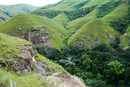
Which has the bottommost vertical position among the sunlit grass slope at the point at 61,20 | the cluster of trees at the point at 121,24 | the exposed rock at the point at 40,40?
the exposed rock at the point at 40,40

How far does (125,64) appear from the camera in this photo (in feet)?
127

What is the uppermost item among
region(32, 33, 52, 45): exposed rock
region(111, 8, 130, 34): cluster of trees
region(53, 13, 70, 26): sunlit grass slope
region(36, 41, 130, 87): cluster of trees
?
region(53, 13, 70, 26): sunlit grass slope

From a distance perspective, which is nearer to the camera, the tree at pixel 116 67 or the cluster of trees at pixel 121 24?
the tree at pixel 116 67

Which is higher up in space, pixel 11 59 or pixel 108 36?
pixel 11 59

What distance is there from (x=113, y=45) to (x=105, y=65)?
25079mm

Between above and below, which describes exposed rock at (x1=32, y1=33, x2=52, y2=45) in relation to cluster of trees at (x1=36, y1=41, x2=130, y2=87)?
above

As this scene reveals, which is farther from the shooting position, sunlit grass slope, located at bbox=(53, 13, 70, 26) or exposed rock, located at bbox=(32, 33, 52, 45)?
sunlit grass slope, located at bbox=(53, 13, 70, 26)

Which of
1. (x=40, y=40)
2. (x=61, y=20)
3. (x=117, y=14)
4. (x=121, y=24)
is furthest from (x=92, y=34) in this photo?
(x=61, y=20)

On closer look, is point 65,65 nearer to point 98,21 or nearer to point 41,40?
point 41,40

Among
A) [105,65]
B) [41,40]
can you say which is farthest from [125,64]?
[41,40]

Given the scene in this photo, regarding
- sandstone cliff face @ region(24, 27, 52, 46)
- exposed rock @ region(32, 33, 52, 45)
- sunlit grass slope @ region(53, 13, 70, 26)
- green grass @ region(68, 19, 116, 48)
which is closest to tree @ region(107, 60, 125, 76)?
green grass @ region(68, 19, 116, 48)

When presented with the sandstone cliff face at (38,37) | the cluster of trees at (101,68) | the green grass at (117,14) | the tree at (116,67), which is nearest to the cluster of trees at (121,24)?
the green grass at (117,14)

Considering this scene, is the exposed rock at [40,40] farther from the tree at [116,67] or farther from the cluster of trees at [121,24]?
the cluster of trees at [121,24]

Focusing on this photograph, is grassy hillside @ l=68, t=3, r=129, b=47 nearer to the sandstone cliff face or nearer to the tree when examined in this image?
the sandstone cliff face
